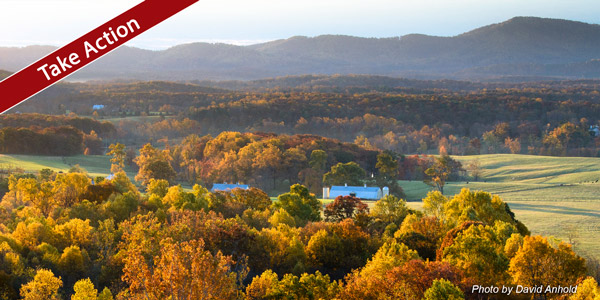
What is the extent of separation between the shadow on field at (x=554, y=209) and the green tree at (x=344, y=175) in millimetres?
19864

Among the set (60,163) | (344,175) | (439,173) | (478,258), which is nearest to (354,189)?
(344,175)

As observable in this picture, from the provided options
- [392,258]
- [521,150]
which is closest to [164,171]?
[392,258]

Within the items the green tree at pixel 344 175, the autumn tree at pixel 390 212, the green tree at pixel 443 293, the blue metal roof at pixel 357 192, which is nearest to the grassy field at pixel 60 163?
the green tree at pixel 344 175

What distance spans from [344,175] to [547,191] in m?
22.1

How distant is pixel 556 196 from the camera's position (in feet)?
195

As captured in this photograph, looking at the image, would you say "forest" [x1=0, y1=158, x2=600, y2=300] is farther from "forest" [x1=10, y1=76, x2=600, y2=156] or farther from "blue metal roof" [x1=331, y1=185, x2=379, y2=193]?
"forest" [x1=10, y1=76, x2=600, y2=156]

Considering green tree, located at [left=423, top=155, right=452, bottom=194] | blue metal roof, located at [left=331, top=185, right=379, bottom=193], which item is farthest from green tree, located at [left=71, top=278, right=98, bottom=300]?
green tree, located at [left=423, top=155, right=452, bottom=194]

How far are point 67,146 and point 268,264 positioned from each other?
7406cm

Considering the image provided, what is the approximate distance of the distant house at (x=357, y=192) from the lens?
207 feet

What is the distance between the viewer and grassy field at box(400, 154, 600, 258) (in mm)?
40531

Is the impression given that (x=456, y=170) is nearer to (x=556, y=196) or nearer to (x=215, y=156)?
(x=556, y=196)

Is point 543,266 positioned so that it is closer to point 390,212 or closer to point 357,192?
point 390,212

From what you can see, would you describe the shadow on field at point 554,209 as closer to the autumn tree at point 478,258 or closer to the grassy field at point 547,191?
the grassy field at point 547,191

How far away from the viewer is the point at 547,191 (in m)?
62.7
